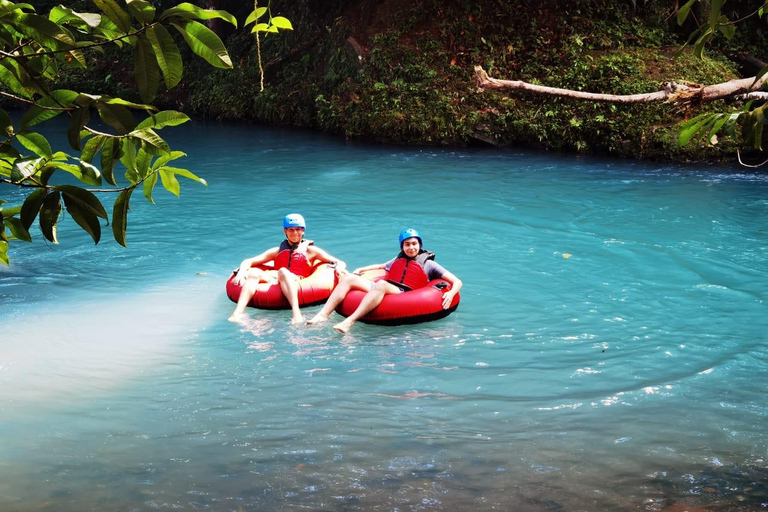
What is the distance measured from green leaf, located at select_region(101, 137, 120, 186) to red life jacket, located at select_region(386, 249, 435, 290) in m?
6.13

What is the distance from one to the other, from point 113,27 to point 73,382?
204 inches

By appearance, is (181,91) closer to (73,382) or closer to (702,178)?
(702,178)

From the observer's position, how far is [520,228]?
12156 mm

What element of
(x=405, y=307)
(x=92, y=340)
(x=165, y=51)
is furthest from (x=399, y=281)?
(x=165, y=51)

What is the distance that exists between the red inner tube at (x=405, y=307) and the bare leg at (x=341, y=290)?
54 mm

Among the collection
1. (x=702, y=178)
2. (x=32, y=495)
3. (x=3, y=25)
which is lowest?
(x=32, y=495)

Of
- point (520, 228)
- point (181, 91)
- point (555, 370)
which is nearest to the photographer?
point (555, 370)

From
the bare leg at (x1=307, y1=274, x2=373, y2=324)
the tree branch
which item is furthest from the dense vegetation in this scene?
the tree branch

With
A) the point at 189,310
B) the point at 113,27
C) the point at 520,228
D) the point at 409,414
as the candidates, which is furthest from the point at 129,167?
the point at 520,228

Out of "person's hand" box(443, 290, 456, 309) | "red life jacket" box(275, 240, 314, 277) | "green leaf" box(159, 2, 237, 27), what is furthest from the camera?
"red life jacket" box(275, 240, 314, 277)

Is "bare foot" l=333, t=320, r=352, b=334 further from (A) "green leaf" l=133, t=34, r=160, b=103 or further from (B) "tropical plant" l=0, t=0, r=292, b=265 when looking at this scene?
(A) "green leaf" l=133, t=34, r=160, b=103

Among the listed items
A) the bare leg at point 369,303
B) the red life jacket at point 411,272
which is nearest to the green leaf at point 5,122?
the bare leg at point 369,303

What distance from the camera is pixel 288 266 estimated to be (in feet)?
29.0

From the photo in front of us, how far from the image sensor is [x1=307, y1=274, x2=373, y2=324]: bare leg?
8.08 meters
